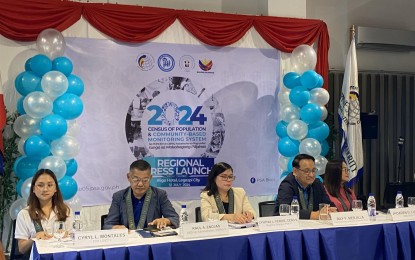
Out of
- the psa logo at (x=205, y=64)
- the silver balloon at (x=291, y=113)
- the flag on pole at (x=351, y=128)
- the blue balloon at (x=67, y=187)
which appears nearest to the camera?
the blue balloon at (x=67, y=187)

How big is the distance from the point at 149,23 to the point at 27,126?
1747 mm

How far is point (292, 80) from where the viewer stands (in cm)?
602

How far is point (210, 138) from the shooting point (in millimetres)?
6203

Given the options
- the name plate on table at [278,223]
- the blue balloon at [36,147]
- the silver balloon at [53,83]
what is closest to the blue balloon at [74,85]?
the silver balloon at [53,83]

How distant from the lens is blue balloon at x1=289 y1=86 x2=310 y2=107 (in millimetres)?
5824

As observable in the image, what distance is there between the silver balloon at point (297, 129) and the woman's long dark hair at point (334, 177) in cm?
156

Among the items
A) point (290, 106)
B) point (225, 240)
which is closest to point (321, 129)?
point (290, 106)

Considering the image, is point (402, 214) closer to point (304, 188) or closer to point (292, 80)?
point (304, 188)

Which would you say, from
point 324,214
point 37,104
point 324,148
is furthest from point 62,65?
point 324,148

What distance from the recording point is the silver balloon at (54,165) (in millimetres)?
4750

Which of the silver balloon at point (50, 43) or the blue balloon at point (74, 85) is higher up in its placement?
the silver balloon at point (50, 43)

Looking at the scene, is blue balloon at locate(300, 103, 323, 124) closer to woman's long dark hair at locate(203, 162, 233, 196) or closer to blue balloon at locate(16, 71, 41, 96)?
woman's long dark hair at locate(203, 162, 233, 196)

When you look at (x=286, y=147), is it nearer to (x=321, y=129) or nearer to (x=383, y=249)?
(x=321, y=129)

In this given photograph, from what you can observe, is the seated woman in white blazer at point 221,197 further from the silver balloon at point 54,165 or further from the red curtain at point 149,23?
the red curtain at point 149,23
